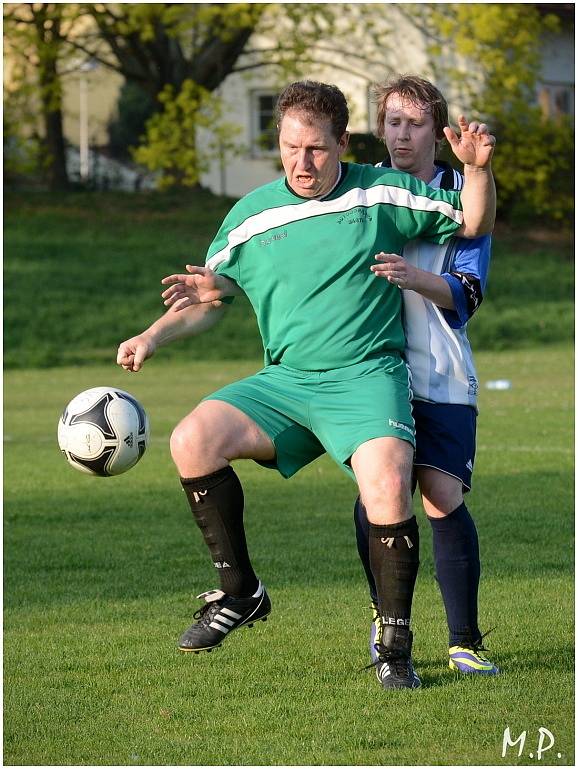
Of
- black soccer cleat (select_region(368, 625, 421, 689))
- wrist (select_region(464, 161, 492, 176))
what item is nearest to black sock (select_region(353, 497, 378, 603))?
black soccer cleat (select_region(368, 625, 421, 689))

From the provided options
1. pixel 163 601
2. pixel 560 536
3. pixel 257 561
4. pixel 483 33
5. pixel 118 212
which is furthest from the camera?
pixel 118 212

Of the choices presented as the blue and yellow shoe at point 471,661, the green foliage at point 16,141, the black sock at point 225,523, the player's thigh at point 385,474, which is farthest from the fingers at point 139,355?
the green foliage at point 16,141

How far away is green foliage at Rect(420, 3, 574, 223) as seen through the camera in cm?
2714

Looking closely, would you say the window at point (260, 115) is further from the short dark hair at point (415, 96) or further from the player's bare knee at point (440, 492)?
the player's bare knee at point (440, 492)

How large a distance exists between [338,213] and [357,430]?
0.83 meters

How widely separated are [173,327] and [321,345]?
2.15 ft

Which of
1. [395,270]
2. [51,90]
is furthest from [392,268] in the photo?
[51,90]

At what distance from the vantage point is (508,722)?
4496 millimetres

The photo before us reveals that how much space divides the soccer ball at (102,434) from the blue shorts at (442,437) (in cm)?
125

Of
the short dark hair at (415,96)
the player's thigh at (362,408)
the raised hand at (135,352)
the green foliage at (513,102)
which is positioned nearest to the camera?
the player's thigh at (362,408)

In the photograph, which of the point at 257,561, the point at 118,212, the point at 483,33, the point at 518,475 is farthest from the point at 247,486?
the point at 118,212

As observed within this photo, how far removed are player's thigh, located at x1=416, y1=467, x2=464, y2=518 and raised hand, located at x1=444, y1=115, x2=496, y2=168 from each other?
1181 mm

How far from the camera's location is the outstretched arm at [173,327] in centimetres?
511

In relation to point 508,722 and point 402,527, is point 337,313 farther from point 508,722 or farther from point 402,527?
point 508,722
